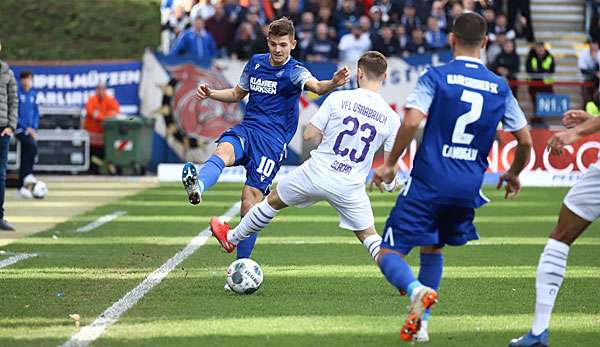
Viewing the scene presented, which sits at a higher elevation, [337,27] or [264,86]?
[264,86]

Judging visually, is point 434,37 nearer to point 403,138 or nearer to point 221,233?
point 221,233

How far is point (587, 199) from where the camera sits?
7.67 m

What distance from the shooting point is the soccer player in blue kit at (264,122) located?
431 inches

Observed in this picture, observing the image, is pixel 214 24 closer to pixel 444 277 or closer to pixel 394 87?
pixel 394 87

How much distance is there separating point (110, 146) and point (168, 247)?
14864mm

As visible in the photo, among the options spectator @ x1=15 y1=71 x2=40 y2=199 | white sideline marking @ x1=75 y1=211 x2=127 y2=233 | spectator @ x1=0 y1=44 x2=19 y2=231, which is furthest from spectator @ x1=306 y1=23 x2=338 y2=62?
spectator @ x1=0 y1=44 x2=19 y2=231

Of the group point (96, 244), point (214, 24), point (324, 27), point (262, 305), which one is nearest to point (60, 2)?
point (214, 24)

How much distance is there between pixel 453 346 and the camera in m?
7.96

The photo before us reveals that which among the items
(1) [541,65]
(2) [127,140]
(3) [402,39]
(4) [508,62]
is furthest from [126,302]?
(1) [541,65]

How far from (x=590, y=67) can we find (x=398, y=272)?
23395 millimetres

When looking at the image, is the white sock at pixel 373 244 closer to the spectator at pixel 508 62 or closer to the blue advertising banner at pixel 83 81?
the spectator at pixel 508 62

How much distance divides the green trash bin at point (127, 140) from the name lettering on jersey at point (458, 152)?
21.1 m

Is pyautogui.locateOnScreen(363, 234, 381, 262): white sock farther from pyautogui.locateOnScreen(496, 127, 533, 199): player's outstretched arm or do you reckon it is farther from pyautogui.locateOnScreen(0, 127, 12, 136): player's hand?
pyautogui.locateOnScreen(0, 127, 12, 136): player's hand

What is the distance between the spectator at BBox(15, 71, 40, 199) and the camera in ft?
71.3
